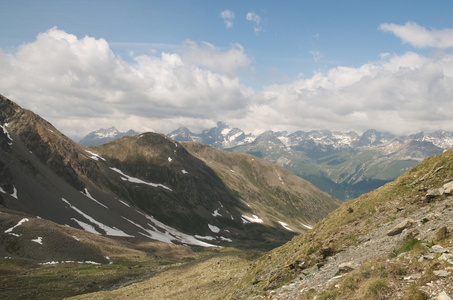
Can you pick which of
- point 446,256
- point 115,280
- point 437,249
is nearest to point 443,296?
point 446,256

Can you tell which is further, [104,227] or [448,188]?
[104,227]

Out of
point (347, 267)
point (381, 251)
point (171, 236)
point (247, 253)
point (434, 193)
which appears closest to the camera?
point (347, 267)

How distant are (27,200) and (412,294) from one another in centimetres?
14893

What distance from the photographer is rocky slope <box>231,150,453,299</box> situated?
13.1 meters

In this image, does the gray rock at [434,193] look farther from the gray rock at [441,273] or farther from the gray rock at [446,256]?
the gray rock at [441,273]

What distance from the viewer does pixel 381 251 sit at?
1767 centimetres

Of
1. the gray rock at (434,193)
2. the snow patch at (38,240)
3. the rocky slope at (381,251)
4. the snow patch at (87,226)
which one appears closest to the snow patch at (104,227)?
the snow patch at (87,226)

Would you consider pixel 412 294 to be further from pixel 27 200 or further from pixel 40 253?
pixel 27 200

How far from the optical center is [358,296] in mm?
13172

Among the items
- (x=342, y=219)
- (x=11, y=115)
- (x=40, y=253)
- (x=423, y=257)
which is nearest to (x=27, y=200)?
(x=40, y=253)

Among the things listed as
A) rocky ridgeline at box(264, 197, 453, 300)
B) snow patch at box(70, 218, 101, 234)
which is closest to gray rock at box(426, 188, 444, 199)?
rocky ridgeline at box(264, 197, 453, 300)

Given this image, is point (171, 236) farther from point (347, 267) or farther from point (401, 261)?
point (401, 261)

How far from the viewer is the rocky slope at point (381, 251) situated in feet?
42.8

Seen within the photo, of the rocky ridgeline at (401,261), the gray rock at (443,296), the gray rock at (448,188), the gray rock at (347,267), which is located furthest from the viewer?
the gray rock at (448,188)
